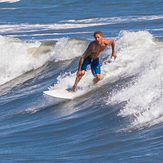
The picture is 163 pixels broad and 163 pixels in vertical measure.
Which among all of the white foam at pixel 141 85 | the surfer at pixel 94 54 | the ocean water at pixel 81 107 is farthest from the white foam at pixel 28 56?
the surfer at pixel 94 54

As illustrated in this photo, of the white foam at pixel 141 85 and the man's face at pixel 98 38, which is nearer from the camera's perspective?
the white foam at pixel 141 85

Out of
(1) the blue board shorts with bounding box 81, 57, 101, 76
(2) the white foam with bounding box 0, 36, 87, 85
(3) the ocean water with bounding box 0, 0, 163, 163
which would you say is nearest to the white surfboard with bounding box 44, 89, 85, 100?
(3) the ocean water with bounding box 0, 0, 163, 163

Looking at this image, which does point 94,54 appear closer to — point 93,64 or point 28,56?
point 93,64

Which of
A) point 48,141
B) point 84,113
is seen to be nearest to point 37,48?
point 84,113

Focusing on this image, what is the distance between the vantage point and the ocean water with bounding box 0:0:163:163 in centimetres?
461

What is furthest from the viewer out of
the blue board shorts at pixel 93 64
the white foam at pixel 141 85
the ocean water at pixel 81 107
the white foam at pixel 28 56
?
the white foam at pixel 28 56

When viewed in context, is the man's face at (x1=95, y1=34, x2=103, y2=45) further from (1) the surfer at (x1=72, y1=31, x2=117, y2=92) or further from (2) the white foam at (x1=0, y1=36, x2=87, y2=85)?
(2) the white foam at (x1=0, y1=36, x2=87, y2=85)

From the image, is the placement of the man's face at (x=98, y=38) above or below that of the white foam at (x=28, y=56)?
above

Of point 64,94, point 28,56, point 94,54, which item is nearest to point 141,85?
point 94,54

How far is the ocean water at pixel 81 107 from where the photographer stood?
4613mm

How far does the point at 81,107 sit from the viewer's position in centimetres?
725

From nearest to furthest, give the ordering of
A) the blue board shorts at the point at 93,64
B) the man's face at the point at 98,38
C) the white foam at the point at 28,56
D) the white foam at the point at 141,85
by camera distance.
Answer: the white foam at the point at 141,85 → the man's face at the point at 98,38 → the blue board shorts at the point at 93,64 → the white foam at the point at 28,56

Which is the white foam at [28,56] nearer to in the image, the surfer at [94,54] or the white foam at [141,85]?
the white foam at [141,85]

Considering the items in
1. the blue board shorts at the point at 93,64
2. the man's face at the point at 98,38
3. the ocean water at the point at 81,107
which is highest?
the man's face at the point at 98,38
